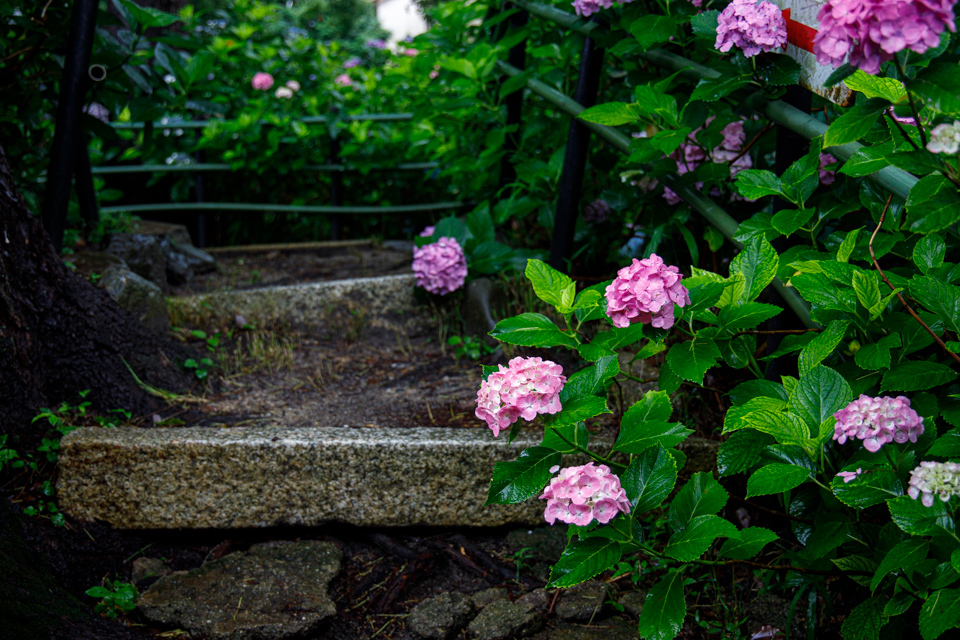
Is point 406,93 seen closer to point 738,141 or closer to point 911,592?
point 738,141

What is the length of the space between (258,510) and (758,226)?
1.40 meters

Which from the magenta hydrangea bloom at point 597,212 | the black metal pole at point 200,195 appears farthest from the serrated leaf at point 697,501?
the black metal pole at point 200,195

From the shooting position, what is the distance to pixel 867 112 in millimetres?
1029

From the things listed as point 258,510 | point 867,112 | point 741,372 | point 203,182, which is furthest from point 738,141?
point 203,182

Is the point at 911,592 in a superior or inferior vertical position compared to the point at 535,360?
inferior

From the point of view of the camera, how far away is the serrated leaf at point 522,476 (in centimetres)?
121

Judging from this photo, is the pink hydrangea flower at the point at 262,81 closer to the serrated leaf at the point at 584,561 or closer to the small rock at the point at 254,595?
the small rock at the point at 254,595

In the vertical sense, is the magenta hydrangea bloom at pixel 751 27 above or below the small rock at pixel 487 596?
above

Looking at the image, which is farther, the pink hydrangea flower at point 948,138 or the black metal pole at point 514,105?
the black metal pole at point 514,105

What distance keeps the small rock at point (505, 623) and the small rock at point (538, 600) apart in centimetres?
2

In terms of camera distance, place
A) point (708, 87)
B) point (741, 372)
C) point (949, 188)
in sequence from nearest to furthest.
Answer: point (949, 188) → point (708, 87) → point (741, 372)

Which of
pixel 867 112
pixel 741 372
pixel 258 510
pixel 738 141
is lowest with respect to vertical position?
pixel 258 510

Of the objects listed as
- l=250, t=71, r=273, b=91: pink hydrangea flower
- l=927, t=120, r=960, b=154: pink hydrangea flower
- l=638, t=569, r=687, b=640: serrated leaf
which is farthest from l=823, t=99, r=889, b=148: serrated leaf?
Answer: l=250, t=71, r=273, b=91: pink hydrangea flower

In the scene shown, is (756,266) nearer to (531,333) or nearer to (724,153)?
(531,333)
